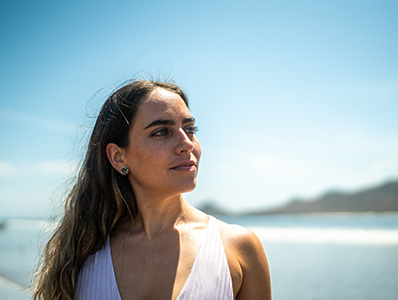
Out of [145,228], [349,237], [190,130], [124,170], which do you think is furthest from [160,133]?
[349,237]

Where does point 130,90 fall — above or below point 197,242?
above

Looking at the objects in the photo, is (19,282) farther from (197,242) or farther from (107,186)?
(197,242)

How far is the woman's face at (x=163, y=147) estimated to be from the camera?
2.54 metres

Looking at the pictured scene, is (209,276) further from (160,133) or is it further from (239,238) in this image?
(160,133)

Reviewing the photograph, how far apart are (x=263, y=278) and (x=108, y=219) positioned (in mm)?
1202

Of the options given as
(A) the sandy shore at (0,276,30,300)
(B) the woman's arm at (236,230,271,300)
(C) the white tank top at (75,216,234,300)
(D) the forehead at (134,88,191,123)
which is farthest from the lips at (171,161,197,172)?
(A) the sandy shore at (0,276,30,300)

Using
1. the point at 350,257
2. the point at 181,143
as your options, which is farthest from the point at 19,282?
the point at 350,257

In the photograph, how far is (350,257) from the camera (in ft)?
34.9

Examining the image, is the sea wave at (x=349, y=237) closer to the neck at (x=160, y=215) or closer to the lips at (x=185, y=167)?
the neck at (x=160, y=215)

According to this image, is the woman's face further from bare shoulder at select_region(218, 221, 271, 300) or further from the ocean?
the ocean

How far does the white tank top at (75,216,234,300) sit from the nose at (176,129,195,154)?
0.56 metres

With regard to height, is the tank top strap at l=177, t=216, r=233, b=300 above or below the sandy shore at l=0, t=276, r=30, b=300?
above

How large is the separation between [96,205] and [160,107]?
923 millimetres

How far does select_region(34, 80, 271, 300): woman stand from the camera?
248 cm
